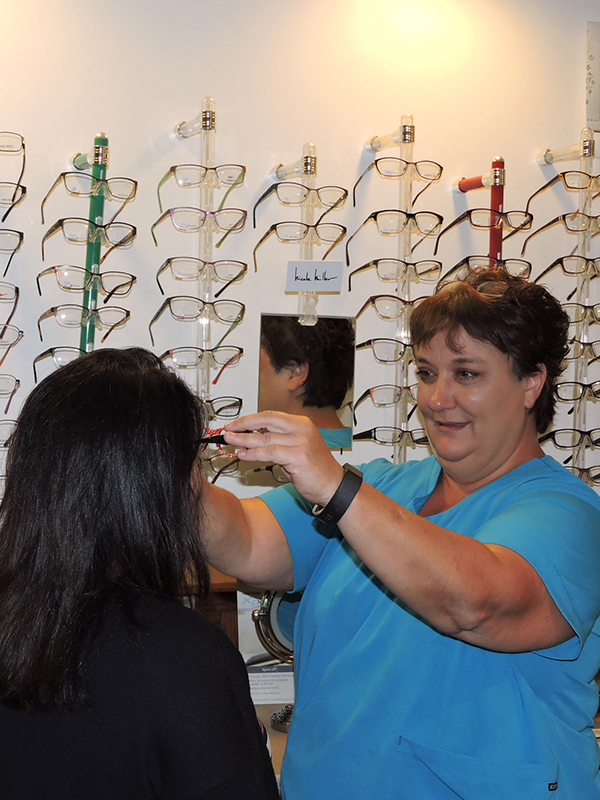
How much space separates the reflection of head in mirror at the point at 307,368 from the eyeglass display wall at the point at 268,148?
0.16 ft

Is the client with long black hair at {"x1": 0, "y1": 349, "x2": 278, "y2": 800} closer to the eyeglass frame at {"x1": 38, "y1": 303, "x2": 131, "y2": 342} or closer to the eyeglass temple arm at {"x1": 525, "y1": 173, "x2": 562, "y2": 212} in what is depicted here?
the eyeglass frame at {"x1": 38, "y1": 303, "x2": 131, "y2": 342}

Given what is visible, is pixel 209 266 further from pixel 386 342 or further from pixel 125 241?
pixel 386 342

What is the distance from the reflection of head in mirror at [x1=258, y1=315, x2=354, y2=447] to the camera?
2254 mm

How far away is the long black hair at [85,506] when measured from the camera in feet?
2.95

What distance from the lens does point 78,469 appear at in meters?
0.94

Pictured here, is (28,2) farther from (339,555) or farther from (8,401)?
(339,555)

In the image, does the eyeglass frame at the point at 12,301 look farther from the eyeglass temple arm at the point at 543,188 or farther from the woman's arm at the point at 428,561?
the eyeglass temple arm at the point at 543,188

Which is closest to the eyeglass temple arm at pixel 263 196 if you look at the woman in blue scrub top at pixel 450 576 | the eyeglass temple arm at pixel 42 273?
the eyeglass temple arm at pixel 42 273

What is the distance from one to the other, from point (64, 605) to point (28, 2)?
1.74m

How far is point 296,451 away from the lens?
3.57ft

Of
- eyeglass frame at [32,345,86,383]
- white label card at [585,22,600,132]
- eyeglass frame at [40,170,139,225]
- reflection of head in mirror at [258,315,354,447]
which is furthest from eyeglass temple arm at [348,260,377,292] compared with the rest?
white label card at [585,22,600,132]

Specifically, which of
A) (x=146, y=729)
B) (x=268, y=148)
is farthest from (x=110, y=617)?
(x=268, y=148)

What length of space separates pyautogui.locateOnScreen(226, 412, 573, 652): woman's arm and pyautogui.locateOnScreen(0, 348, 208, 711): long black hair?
157 mm

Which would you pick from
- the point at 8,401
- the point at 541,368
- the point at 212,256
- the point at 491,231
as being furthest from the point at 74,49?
the point at 541,368
